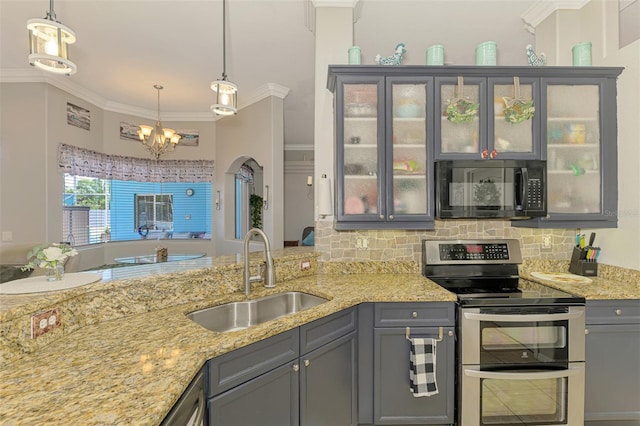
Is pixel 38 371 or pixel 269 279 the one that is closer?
pixel 38 371

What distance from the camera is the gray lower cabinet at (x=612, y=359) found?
1.92 meters

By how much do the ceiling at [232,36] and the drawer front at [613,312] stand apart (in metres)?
2.40

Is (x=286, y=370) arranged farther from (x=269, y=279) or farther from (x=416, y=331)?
(x=416, y=331)

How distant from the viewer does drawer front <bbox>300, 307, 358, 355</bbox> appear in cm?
158

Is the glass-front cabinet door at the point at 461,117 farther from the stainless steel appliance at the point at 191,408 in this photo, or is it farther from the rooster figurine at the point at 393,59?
the stainless steel appliance at the point at 191,408

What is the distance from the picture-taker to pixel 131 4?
268 cm

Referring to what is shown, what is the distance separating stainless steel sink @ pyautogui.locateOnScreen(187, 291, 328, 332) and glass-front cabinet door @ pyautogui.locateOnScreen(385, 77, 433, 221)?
34.2 inches

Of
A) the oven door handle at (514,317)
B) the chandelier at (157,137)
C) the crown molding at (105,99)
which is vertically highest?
the crown molding at (105,99)

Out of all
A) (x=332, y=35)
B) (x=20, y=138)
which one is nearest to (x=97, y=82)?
(x=20, y=138)

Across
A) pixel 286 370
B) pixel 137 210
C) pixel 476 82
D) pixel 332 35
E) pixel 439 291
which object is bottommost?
pixel 286 370

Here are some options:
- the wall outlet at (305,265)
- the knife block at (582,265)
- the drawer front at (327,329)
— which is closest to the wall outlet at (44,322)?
the drawer front at (327,329)

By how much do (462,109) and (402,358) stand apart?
1.78m

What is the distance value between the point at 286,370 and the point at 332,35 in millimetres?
2511

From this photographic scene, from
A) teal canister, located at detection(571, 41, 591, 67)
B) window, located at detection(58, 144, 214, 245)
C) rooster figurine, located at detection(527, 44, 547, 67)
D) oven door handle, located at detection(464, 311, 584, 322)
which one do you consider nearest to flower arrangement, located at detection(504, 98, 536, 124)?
rooster figurine, located at detection(527, 44, 547, 67)
